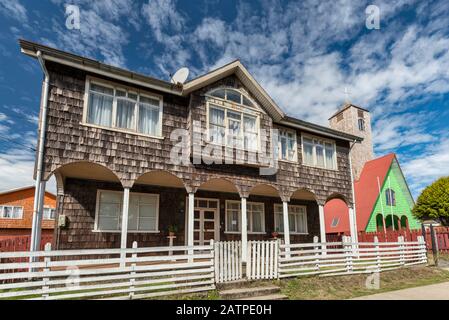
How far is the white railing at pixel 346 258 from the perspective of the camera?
1039 centimetres

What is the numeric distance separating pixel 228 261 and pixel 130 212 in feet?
16.2

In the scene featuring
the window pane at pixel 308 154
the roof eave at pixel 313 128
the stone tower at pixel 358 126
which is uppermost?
the stone tower at pixel 358 126

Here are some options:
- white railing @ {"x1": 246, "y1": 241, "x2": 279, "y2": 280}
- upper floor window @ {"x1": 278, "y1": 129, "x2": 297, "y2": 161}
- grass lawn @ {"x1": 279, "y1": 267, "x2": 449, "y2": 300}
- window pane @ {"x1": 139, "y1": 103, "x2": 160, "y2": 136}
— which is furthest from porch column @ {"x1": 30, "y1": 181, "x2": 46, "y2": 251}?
upper floor window @ {"x1": 278, "y1": 129, "x2": 297, "y2": 161}

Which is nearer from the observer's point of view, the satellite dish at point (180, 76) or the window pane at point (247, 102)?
the satellite dish at point (180, 76)

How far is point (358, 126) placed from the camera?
37938 millimetres

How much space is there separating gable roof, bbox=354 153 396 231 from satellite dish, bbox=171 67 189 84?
17475 mm

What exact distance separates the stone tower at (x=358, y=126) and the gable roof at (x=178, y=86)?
22.2 metres

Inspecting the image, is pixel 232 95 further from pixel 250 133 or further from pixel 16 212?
pixel 16 212

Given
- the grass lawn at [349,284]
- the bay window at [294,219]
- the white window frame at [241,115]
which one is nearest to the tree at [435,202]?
the grass lawn at [349,284]

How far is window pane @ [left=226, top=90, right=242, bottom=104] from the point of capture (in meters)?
12.6

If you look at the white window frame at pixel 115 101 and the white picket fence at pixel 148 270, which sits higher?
the white window frame at pixel 115 101

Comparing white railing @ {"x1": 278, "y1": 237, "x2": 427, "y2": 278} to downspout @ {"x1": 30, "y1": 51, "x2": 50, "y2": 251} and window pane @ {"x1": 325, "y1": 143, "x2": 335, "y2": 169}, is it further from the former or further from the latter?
downspout @ {"x1": 30, "y1": 51, "x2": 50, "y2": 251}

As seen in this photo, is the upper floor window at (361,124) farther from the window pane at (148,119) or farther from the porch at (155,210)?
the window pane at (148,119)
